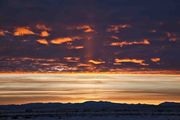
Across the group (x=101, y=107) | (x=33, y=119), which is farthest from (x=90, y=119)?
(x=101, y=107)

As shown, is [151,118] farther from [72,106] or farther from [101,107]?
[72,106]

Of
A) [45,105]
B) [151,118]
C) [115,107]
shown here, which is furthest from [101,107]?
[151,118]

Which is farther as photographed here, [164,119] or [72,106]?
[72,106]

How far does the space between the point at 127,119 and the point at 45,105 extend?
85.7 feet

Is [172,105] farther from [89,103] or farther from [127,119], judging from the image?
[127,119]

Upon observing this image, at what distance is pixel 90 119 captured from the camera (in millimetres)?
42094

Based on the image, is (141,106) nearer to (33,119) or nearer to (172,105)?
(172,105)

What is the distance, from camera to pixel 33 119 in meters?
42.2

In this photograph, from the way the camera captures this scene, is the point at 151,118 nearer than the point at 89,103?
Yes

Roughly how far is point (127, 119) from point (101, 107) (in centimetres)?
2003

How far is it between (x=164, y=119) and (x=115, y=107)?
21.0 meters

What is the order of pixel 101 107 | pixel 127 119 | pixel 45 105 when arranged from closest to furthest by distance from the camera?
pixel 127 119
pixel 101 107
pixel 45 105

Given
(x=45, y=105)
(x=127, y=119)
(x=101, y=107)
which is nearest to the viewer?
(x=127, y=119)

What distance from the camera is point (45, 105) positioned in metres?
65.9
